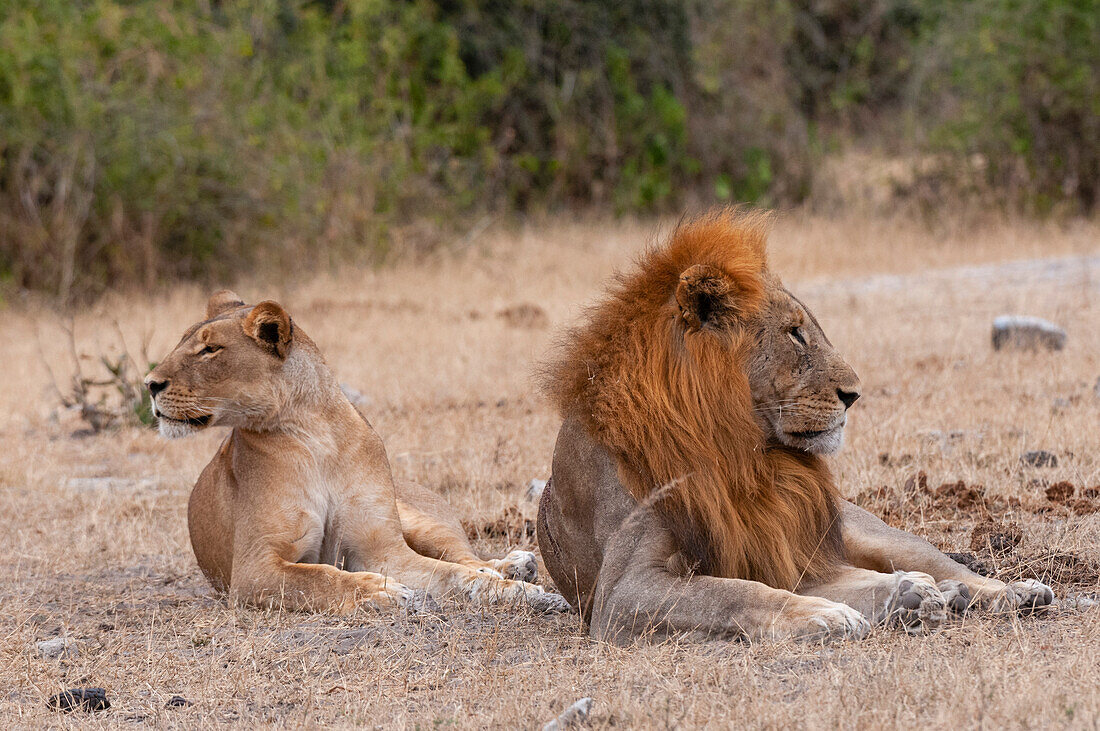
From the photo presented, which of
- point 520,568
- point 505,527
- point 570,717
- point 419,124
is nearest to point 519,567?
point 520,568

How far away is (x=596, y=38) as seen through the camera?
1867 cm

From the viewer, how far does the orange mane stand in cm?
384

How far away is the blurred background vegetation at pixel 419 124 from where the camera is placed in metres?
13.3

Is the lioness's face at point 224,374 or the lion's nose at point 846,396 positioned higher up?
the lion's nose at point 846,396

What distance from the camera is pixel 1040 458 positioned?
612 centimetres

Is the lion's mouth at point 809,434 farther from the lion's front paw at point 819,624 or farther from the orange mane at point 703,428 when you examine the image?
the lion's front paw at point 819,624

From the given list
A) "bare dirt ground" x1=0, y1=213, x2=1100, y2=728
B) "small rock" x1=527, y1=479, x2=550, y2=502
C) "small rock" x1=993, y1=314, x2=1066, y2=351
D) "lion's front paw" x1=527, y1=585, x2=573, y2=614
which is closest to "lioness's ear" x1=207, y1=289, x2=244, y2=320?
"bare dirt ground" x1=0, y1=213, x2=1100, y2=728

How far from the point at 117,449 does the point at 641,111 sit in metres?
11.9

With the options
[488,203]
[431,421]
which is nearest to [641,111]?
[488,203]

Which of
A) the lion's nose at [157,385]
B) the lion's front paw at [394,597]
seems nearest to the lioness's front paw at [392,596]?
the lion's front paw at [394,597]

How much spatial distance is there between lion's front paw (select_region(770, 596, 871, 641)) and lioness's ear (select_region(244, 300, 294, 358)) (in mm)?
2281

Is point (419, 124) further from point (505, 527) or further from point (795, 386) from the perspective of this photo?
point (795, 386)

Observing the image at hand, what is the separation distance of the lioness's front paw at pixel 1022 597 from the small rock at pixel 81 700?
2.47 meters

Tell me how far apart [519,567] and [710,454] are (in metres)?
1.36
